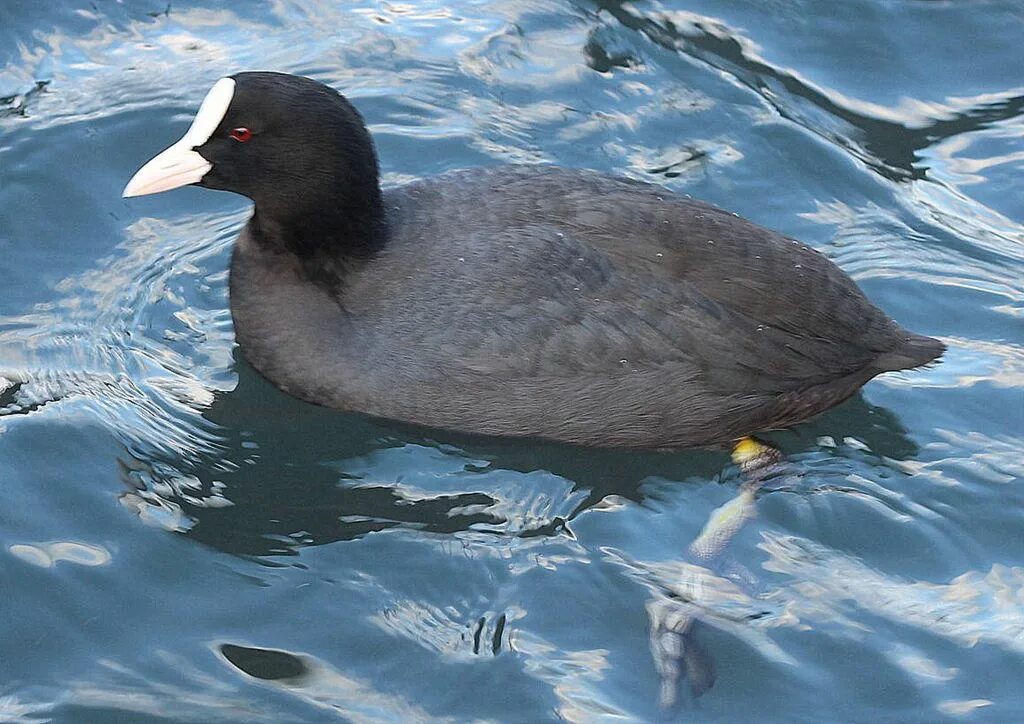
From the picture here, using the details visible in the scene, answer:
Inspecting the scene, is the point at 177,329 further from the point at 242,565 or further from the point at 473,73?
the point at 473,73

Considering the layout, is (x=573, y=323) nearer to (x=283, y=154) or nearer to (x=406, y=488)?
(x=406, y=488)

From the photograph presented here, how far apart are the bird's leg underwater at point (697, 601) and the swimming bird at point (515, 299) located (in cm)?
12

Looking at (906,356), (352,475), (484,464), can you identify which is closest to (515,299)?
(484,464)

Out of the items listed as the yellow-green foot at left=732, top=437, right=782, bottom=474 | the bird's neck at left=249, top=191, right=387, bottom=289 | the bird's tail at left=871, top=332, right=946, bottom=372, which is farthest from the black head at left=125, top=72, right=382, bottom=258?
the bird's tail at left=871, top=332, right=946, bottom=372

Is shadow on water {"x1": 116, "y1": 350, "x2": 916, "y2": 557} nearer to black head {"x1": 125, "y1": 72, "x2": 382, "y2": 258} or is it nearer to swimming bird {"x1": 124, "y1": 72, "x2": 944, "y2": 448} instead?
swimming bird {"x1": 124, "y1": 72, "x2": 944, "y2": 448}

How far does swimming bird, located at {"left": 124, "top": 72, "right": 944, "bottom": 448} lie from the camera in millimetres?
5457

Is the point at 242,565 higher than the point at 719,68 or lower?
lower

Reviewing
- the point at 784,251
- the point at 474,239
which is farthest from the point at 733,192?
the point at 474,239

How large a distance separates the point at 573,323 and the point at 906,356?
133cm

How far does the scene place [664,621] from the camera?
196 inches

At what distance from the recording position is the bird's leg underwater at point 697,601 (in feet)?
15.7

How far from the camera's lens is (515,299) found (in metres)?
5.44

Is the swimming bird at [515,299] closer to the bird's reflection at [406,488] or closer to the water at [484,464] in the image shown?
the bird's reflection at [406,488]

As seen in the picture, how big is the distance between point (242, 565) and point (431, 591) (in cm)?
63
